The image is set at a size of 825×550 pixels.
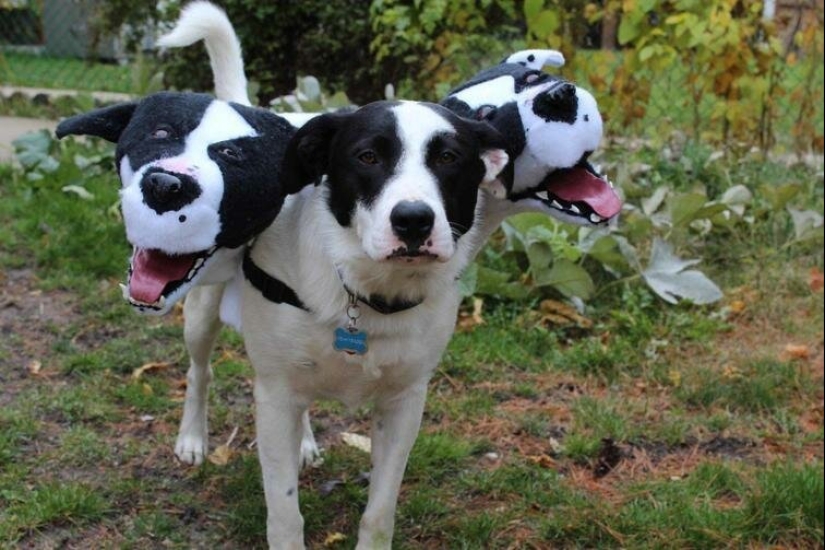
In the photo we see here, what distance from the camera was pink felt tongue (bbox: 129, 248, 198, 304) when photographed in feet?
7.43

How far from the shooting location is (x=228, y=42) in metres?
3.10

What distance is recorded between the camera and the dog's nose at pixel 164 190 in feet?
7.07

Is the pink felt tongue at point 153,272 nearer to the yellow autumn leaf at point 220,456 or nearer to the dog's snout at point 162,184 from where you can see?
the dog's snout at point 162,184

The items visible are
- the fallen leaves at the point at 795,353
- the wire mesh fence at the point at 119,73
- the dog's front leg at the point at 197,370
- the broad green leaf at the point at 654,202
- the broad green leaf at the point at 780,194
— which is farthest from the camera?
the wire mesh fence at the point at 119,73

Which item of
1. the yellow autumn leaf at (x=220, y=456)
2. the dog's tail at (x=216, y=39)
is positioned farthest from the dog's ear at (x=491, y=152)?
the yellow autumn leaf at (x=220, y=456)

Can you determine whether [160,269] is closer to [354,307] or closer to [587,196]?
[354,307]

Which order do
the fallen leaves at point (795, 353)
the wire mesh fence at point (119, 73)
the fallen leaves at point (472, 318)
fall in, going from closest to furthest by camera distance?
the fallen leaves at point (795, 353) < the fallen leaves at point (472, 318) < the wire mesh fence at point (119, 73)

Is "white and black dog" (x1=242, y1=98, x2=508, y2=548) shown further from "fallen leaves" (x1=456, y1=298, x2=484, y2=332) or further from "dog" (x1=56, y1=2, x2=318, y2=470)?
"fallen leaves" (x1=456, y1=298, x2=484, y2=332)

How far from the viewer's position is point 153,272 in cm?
229

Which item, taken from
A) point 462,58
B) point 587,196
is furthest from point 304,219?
point 462,58

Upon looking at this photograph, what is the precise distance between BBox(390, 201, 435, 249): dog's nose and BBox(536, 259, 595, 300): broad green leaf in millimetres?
2489

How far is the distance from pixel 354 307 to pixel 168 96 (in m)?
0.70

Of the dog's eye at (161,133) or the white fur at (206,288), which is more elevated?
the dog's eye at (161,133)

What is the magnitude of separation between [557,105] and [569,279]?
2.07 m
